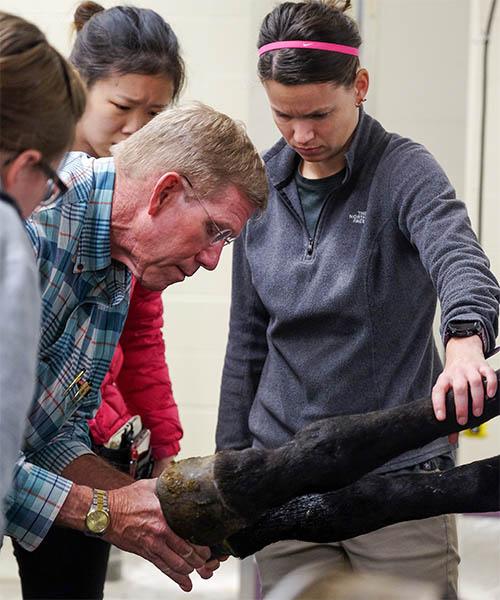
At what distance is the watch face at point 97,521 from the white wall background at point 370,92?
1.17 metres

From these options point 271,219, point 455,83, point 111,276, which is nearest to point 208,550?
point 111,276

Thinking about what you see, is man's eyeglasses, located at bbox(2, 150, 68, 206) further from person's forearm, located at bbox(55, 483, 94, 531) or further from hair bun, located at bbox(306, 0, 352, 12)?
hair bun, located at bbox(306, 0, 352, 12)

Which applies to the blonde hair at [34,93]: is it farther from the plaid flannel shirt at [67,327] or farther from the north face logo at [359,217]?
the north face logo at [359,217]

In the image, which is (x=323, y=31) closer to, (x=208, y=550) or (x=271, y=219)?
(x=271, y=219)

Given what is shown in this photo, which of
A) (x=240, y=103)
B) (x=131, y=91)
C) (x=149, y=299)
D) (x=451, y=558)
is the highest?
(x=131, y=91)

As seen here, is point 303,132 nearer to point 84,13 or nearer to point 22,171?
point 84,13

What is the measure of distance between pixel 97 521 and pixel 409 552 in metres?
0.55

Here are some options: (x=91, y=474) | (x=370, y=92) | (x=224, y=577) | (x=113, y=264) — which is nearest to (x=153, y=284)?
(x=113, y=264)

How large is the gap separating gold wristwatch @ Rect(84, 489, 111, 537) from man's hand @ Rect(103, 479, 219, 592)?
10mm

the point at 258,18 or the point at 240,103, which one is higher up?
the point at 258,18

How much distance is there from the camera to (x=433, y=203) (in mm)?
1377

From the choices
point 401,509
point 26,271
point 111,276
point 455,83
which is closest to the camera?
point 26,271

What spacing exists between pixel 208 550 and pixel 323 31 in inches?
34.2

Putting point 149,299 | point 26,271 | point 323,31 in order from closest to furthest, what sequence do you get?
1. point 26,271
2. point 323,31
3. point 149,299
